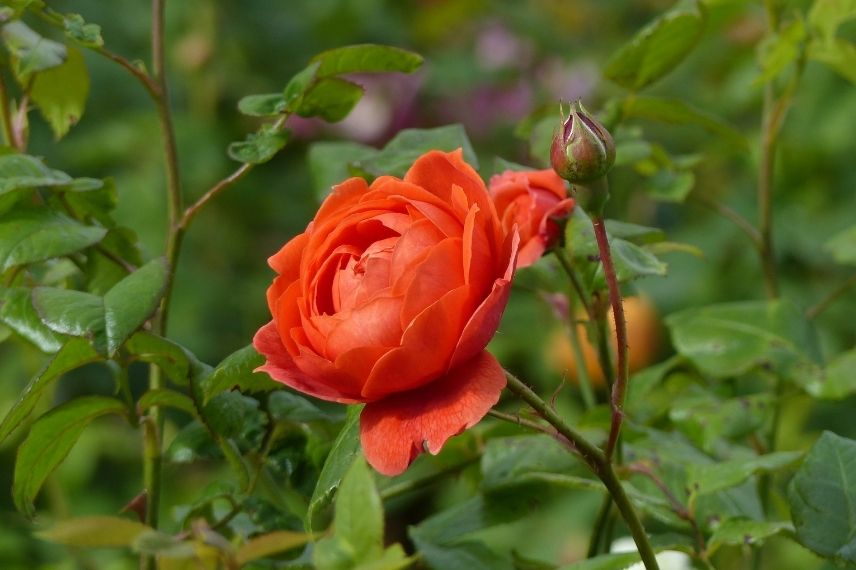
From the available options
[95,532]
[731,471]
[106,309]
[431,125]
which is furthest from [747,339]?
[431,125]

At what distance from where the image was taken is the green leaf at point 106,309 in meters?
0.57

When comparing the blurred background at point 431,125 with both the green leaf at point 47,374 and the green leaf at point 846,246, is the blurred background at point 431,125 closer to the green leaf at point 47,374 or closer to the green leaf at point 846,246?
A: the green leaf at point 846,246

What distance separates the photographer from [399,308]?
0.51 meters

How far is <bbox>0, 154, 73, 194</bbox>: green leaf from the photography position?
0.63 meters

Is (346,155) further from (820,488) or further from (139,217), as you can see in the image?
(139,217)

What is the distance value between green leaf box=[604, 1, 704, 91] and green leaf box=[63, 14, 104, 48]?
1.16ft

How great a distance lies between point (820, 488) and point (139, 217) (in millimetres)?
Answer: 1610

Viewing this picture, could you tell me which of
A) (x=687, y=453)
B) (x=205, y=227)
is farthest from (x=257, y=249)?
(x=687, y=453)

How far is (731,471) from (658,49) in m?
0.31

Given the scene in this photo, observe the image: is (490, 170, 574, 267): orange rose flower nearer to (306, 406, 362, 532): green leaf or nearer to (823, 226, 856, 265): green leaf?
(306, 406, 362, 532): green leaf

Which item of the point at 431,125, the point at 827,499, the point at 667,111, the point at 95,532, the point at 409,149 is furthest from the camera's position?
the point at 431,125

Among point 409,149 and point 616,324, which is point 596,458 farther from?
point 409,149

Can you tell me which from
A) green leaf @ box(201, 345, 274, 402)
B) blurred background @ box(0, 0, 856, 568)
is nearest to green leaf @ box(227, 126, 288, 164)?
green leaf @ box(201, 345, 274, 402)

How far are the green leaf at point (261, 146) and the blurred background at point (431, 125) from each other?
1.06 metres
